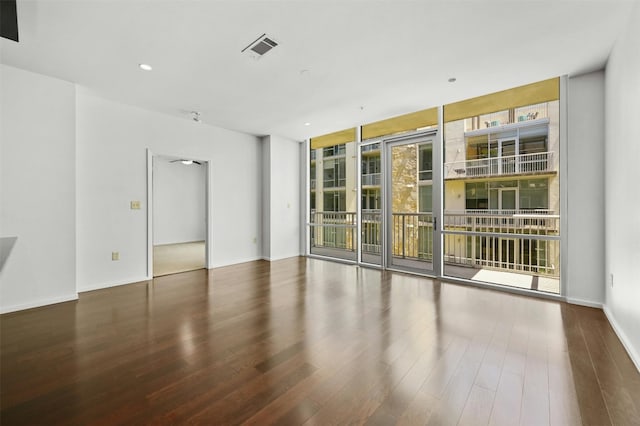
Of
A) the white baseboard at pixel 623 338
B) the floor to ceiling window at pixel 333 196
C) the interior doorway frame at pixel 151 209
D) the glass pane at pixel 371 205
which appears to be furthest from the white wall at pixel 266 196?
the white baseboard at pixel 623 338

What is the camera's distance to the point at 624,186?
7.63 feet

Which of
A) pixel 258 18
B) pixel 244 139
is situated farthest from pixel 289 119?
pixel 258 18

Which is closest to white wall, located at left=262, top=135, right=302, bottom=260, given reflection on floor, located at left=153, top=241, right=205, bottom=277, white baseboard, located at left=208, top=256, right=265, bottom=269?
white baseboard, located at left=208, top=256, right=265, bottom=269

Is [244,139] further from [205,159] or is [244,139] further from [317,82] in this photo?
[317,82]

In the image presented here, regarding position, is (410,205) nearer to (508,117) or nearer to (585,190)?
Answer: (508,117)

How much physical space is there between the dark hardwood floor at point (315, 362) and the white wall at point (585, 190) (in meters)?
0.33

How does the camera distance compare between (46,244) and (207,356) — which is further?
(46,244)

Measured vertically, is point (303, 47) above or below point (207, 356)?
above

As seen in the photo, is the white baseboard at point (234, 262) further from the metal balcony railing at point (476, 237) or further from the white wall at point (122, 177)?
the metal balcony railing at point (476, 237)

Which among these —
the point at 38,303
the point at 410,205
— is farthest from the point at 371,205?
the point at 38,303

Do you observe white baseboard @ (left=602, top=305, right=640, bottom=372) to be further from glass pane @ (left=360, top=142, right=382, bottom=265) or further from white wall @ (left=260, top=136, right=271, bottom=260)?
white wall @ (left=260, top=136, right=271, bottom=260)

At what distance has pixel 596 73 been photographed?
3072 millimetres

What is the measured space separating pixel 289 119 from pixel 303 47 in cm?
224

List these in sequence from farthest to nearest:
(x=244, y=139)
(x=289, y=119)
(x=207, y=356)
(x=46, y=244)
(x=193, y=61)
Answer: (x=244, y=139)
(x=289, y=119)
(x=46, y=244)
(x=193, y=61)
(x=207, y=356)
